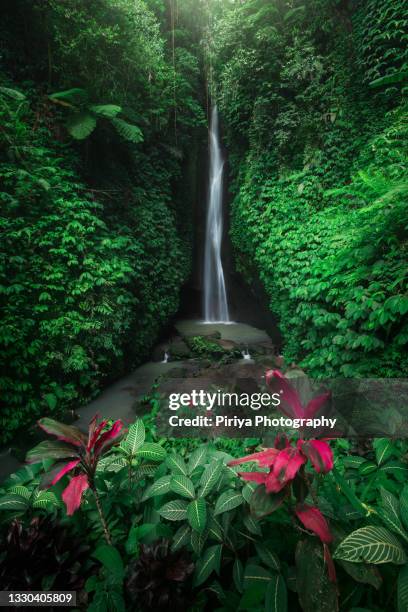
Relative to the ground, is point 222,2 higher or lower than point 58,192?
higher

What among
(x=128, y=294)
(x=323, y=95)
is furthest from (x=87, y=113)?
(x=323, y=95)

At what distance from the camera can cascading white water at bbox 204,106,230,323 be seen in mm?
10961

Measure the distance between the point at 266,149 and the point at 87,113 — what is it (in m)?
3.86

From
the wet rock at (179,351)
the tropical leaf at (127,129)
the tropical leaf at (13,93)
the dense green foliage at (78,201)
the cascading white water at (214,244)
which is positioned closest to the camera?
the dense green foliage at (78,201)

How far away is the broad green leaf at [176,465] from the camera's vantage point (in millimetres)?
1216

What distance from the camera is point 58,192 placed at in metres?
4.92

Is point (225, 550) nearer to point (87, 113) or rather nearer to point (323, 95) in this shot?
point (87, 113)

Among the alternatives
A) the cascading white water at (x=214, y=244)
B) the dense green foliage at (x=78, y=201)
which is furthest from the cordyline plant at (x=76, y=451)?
the cascading white water at (x=214, y=244)

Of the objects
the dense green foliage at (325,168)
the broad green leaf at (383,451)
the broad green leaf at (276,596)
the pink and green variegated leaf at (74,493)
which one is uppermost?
the dense green foliage at (325,168)

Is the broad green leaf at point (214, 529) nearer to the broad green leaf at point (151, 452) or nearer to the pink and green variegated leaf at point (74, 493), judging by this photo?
the broad green leaf at point (151, 452)

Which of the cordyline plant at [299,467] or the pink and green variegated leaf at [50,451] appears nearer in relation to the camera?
the cordyline plant at [299,467]

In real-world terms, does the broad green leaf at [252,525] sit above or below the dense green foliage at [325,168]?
below

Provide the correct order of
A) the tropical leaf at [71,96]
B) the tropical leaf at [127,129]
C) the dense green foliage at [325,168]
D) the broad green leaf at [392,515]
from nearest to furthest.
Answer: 1. the broad green leaf at [392,515]
2. the dense green foliage at [325,168]
3. the tropical leaf at [71,96]
4. the tropical leaf at [127,129]

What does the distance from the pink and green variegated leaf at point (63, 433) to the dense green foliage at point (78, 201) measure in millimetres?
3348
